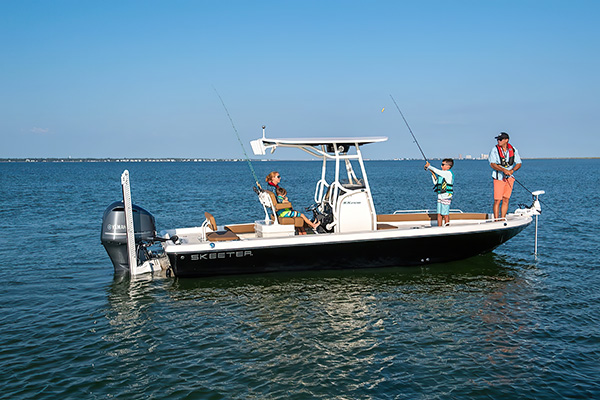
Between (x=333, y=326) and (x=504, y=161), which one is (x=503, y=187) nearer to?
(x=504, y=161)

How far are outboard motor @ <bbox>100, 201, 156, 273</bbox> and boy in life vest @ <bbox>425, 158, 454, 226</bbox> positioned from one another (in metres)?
6.29

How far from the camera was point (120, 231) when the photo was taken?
36.1 ft

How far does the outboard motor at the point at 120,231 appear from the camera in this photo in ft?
36.0

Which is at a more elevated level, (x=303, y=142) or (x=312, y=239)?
(x=303, y=142)

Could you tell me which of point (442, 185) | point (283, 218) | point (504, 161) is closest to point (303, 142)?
point (283, 218)

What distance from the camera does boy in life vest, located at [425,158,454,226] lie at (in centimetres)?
1155

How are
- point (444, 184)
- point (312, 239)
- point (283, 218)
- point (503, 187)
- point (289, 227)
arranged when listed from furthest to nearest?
point (503, 187) → point (444, 184) → point (283, 218) → point (289, 227) → point (312, 239)

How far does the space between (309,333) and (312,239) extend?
297cm

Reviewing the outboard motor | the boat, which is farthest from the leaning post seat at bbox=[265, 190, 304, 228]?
the outboard motor

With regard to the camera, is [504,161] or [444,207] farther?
[504,161]

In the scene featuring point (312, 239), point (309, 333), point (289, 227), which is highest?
point (289, 227)

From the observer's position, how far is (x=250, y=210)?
89.3ft

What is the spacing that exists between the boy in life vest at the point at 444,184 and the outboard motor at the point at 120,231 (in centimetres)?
629

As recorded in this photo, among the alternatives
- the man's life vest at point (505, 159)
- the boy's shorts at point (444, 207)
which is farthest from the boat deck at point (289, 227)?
the man's life vest at point (505, 159)
